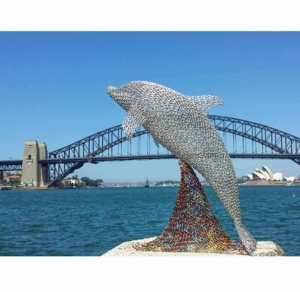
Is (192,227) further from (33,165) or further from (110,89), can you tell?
(33,165)

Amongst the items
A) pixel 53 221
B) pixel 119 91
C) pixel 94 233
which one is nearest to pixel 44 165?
pixel 53 221

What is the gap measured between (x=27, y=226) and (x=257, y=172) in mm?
78922

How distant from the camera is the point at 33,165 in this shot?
61.6 m

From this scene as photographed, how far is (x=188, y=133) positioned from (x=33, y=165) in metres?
54.8

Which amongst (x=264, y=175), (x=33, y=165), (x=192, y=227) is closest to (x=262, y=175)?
(x=264, y=175)

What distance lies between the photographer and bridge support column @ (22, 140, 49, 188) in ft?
201

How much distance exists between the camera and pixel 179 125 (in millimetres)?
9562

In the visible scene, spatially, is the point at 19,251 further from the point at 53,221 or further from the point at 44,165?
the point at 44,165

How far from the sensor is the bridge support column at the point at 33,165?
6141 centimetres

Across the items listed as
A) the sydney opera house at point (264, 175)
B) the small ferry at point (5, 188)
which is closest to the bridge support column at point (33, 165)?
the small ferry at point (5, 188)

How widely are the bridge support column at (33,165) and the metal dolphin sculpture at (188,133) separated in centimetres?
5393

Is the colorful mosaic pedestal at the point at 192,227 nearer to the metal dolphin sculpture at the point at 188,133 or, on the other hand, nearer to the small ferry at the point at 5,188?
the metal dolphin sculpture at the point at 188,133

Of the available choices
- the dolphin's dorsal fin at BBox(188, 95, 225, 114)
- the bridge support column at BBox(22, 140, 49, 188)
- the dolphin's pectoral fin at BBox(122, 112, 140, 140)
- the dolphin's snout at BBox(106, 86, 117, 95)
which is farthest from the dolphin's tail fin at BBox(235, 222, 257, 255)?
the bridge support column at BBox(22, 140, 49, 188)

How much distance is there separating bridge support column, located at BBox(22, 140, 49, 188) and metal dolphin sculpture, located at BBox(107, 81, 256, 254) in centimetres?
5393
